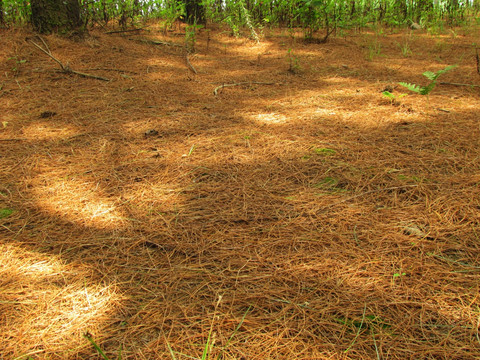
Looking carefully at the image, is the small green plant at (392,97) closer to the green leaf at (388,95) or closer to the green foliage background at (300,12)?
the green leaf at (388,95)

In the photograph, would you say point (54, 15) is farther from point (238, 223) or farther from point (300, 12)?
point (238, 223)

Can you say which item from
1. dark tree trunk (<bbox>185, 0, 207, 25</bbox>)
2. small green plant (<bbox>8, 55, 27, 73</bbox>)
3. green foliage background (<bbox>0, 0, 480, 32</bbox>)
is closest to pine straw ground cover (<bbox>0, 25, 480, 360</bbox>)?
small green plant (<bbox>8, 55, 27, 73</bbox>)

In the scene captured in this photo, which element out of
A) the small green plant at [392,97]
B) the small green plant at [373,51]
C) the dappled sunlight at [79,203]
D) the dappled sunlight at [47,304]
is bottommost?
the dappled sunlight at [47,304]

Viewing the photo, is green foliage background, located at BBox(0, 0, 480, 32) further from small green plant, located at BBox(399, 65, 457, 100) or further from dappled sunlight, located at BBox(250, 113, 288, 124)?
dappled sunlight, located at BBox(250, 113, 288, 124)

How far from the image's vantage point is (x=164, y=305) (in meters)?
1.21

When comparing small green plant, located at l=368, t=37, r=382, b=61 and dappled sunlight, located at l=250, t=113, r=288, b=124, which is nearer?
dappled sunlight, located at l=250, t=113, r=288, b=124

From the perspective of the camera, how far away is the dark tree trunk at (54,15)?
167 inches

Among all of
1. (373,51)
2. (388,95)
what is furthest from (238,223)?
(373,51)

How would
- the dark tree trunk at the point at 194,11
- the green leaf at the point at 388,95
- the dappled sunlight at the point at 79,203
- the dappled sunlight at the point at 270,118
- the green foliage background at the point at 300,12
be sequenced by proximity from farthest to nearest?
the dark tree trunk at the point at 194,11
the green foliage background at the point at 300,12
the green leaf at the point at 388,95
the dappled sunlight at the point at 270,118
the dappled sunlight at the point at 79,203

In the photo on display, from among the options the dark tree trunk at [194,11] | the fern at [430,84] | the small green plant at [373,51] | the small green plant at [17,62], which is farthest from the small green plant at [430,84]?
the dark tree trunk at [194,11]

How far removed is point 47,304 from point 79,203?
72cm

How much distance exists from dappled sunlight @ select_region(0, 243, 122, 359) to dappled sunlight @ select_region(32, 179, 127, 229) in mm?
296

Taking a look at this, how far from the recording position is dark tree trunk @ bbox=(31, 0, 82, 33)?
4.24m

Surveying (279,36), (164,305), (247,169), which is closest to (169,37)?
(279,36)
